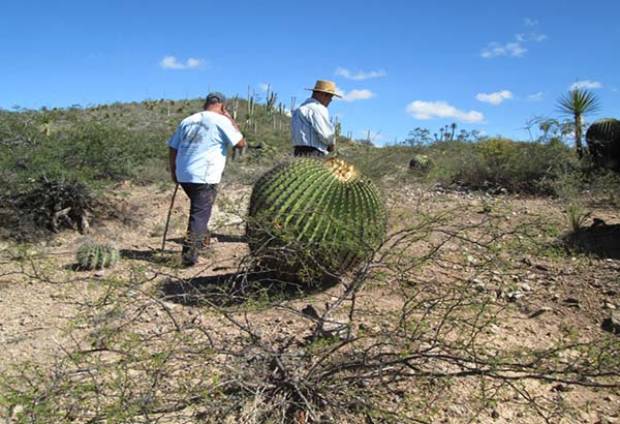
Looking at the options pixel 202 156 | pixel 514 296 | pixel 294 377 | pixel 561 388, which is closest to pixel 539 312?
pixel 514 296

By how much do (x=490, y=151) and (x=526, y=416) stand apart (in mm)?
8909

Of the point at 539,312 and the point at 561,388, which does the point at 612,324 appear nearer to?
the point at 539,312

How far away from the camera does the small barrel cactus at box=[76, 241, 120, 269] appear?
5559 millimetres

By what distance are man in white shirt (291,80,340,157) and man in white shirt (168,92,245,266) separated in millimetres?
687

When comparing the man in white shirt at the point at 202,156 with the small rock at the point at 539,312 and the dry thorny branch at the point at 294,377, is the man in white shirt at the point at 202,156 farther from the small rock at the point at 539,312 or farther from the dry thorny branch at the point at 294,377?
the small rock at the point at 539,312

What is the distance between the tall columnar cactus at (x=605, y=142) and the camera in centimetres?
1032

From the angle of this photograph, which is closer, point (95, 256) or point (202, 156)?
point (95, 256)

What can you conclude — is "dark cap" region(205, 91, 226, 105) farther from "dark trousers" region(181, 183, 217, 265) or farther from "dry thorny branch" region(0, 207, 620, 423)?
"dry thorny branch" region(0, 207, 620, 423)

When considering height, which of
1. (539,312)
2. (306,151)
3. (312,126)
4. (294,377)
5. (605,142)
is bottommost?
(294,377)

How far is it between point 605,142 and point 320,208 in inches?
322

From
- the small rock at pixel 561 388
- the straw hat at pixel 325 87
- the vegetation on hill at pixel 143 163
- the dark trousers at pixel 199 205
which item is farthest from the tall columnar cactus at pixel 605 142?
the small rock at pixel 561 388

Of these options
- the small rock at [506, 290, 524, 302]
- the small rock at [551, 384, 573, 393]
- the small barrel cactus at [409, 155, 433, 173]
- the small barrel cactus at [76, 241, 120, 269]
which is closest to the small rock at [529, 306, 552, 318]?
the small rock at [506, 290, 524, 302]

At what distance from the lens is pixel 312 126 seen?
241 inches

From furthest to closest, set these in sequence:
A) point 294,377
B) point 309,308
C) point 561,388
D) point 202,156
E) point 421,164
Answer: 1. point 421,164
2. point 202,156
3. point 309,308
4. point 561,388
5. point 294,377
